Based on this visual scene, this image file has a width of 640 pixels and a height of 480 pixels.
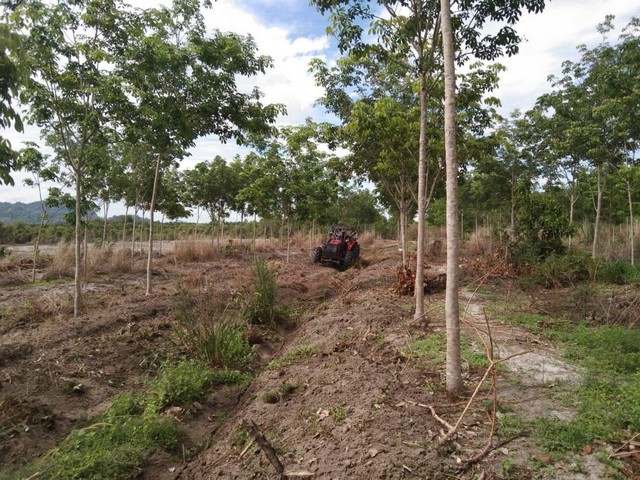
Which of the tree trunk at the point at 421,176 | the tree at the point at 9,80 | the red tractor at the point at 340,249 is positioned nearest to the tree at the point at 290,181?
the red tractor at the point at 340,249

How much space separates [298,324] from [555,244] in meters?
7.83

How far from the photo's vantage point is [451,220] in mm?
3588

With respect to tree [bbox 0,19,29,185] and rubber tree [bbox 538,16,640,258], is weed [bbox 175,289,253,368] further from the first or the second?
rubber tree [bbox 538,16,640,258]

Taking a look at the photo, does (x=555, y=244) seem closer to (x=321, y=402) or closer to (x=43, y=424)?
(x=321, y=402)

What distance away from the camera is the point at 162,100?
7598 millimetres

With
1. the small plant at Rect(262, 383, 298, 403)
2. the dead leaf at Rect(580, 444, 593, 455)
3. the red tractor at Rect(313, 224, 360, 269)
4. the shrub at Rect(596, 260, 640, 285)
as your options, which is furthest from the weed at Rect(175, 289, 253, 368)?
the red tractor at Rect(313, 224, 360, 269)

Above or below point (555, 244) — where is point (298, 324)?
below

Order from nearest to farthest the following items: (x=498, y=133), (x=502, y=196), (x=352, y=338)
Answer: (x=352, y=338)
(x=498, y=133)
(x=502, y=196)

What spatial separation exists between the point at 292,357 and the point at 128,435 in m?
2.30

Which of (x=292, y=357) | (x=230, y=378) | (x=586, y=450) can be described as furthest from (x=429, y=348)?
(x=230, y=378)

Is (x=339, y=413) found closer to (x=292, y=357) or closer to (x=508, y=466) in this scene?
(x=508, y=466)

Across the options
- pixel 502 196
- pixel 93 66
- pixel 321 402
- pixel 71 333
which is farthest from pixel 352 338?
pixel 502 196

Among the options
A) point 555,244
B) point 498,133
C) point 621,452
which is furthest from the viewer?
point 555,244

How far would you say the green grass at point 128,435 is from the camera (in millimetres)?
3166
